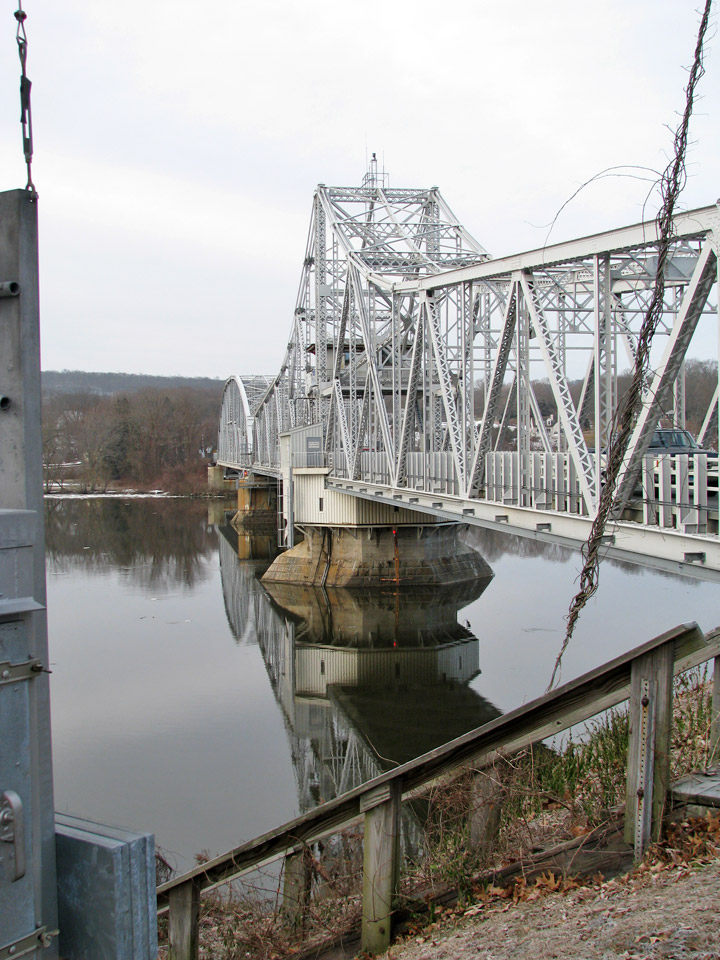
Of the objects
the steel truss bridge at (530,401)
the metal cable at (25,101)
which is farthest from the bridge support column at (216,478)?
the metal cable at (25,101)

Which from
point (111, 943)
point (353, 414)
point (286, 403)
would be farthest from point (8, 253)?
point (286, 403)

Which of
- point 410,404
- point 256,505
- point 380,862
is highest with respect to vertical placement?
point 410,404

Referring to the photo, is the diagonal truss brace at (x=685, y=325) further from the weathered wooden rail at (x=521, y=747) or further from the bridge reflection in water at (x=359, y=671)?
the bridge reflection in water at (x=359, y=671)

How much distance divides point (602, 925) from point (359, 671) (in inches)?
745

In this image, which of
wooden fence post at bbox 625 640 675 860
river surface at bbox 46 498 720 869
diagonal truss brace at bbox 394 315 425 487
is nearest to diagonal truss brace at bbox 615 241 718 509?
wooden fence post at bbox 625 640 675 860

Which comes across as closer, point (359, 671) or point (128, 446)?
point (359, 671)

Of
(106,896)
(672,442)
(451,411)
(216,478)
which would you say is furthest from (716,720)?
Result: (216,478)

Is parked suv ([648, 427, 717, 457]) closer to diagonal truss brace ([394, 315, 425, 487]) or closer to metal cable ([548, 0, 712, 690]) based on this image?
diagonal truss brace ([394, 315, 425, 487])

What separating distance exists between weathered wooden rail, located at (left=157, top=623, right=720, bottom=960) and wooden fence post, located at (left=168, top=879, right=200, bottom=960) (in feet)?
1.62

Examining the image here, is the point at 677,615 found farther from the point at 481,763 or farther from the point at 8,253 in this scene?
the point at 8,253

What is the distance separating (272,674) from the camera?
21.3 meters

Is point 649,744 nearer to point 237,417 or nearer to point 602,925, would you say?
point 602,925

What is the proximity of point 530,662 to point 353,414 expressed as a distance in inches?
474

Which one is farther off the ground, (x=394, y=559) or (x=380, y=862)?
(x=380, y=862)
